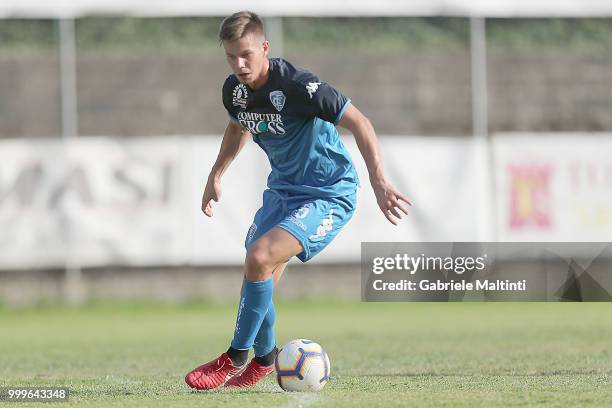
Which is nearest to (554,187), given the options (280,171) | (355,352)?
(355,352)

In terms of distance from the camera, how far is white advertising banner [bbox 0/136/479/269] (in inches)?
563

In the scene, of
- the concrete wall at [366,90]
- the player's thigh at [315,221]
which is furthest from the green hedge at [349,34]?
the player's thigh at [315,221]

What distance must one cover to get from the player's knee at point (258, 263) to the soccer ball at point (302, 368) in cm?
43

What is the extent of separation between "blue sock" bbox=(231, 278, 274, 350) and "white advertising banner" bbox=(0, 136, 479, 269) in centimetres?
806

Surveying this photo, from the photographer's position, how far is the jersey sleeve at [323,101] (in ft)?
20.1

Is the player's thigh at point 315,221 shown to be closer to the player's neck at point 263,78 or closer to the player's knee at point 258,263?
the player's knee at point 258,263

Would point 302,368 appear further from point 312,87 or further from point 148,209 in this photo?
point 148,209

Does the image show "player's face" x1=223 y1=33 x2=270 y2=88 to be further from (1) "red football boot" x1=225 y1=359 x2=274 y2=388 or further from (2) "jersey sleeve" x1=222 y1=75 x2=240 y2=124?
(1) "red football boot" x1=225 y1=359 x2=274 y2=388

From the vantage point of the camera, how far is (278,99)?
20.5ft

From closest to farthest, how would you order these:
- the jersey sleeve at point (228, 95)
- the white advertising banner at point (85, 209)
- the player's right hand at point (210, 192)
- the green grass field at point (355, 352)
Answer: the green grass field at point (355, 352) → the jersey sleeve at point (228, 95) → the player's right hand at point (210, 192) → the white advertising banner at point (85, 209)

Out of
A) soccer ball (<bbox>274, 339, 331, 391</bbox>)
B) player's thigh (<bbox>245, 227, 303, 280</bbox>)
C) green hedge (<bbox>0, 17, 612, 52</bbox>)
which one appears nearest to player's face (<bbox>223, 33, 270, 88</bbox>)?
player's thigh (<bbox>245, 227, 303, 280</bbox>)

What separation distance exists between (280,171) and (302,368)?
1118mm

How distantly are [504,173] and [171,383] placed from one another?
28.2 feet

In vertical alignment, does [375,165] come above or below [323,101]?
below
